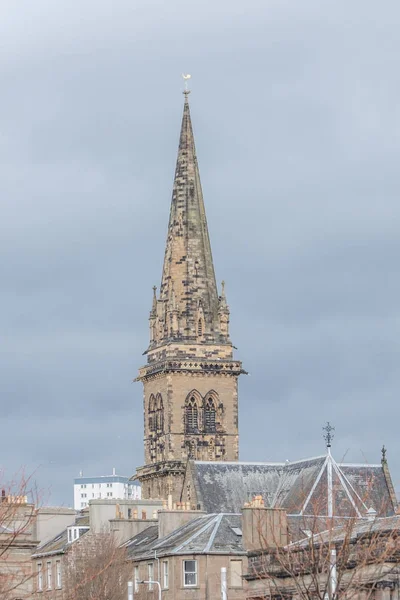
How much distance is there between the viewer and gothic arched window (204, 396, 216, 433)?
155 meters

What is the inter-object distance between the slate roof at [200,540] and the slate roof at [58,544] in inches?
413

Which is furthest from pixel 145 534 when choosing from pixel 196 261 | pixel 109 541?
pixel 196 261

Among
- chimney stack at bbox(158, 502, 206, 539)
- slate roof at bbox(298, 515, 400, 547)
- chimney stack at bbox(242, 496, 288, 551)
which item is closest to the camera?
slate roof at bbox(298, 515, 400, 547)

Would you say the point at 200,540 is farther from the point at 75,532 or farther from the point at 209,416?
the point at 209,416

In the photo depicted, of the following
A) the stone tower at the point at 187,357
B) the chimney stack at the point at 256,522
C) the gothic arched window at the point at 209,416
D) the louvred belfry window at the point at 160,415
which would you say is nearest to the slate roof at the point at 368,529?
the chimney stack at the point at 256,522

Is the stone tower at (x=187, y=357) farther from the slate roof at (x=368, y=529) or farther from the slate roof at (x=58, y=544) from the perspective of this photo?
the slate roof at (x=368, y=529)

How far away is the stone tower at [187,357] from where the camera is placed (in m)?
155

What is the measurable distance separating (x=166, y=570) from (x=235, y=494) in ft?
118

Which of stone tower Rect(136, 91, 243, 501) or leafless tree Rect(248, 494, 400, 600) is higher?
stone tower Rect(136, 91, 243, 501)

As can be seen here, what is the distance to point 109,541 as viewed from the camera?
3979 inches

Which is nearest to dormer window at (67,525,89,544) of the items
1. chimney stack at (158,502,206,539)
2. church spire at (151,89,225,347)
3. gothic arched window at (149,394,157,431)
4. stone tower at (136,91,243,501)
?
chimney stack at (158,502,206,539)

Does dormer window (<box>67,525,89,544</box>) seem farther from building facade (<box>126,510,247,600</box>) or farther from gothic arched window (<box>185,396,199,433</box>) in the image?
gothic arched window (<box>185,396,199,433</box>)

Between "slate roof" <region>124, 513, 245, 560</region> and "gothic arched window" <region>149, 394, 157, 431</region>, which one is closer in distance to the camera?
"slate roof" <region>124, 513, 245, 560</region>

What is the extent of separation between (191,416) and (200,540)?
5799cm
